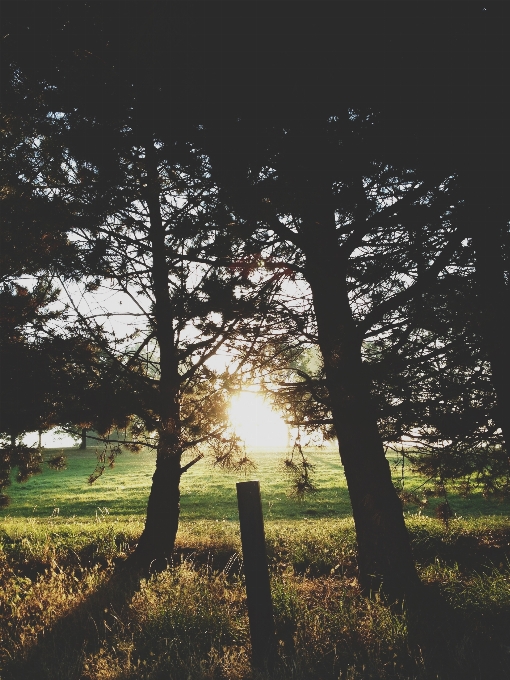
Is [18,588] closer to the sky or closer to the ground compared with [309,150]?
closer to the ground

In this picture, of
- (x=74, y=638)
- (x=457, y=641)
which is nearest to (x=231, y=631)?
(x=74, y=638)

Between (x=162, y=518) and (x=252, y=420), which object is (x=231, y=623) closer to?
(x=252, y=420)

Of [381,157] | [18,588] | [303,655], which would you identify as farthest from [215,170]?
[18,588]

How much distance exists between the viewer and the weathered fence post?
2.98 m

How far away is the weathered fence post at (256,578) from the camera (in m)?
2.98

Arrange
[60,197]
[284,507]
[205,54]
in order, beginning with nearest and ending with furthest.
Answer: [205,54], [60,197], [284,507]

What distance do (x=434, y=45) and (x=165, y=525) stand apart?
709cm

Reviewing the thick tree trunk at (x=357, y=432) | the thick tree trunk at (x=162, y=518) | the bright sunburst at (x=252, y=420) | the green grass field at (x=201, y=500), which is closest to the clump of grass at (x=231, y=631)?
the thick tree trunk at (x=357, y=432)

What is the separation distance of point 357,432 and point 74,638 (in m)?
3.53

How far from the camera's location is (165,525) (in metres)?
6.70

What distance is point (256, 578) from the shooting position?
3.09m

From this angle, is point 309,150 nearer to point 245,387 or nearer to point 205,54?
point 205,54

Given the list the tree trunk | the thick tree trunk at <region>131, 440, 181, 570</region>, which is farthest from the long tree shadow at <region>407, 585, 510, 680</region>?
the thick tree trunk at <region>131, 440, 181, 570</region>

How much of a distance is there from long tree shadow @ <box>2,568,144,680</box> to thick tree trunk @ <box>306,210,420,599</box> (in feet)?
9.16
